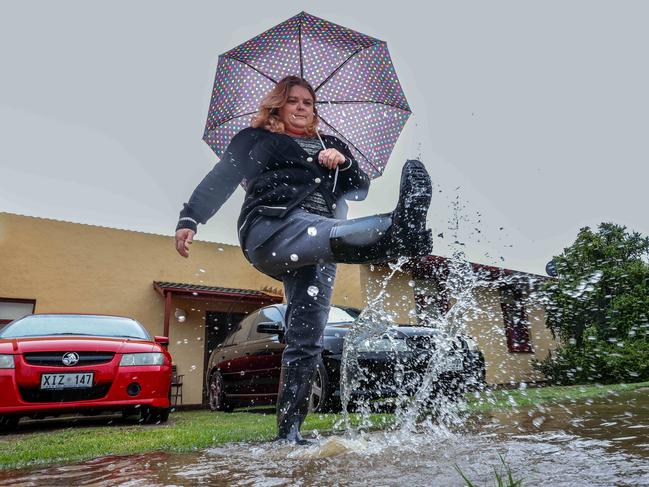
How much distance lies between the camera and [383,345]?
502 cm

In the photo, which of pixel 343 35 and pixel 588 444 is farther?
pixel 343 35

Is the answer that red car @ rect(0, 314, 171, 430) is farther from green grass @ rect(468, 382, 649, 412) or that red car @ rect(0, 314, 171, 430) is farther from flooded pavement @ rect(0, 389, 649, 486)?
green grass @ rect(468, 382, 649, 412)

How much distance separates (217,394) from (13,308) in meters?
6.14

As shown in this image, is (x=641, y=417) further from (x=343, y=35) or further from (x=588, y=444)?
(x=343, y=35)

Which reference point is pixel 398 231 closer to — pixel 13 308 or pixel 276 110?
pixel 276 110

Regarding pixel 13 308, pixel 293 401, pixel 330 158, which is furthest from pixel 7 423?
pixel 13 308

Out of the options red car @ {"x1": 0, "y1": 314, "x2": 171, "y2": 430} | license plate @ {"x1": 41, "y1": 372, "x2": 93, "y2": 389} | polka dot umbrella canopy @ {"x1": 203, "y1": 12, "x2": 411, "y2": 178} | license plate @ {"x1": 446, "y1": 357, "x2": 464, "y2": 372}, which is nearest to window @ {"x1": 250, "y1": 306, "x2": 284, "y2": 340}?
red car @ {"x1": 0, "y1": 314, "x2": 171, "y2": 430}

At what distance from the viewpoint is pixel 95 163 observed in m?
9.07

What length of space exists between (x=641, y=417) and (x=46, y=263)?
39.6 ft

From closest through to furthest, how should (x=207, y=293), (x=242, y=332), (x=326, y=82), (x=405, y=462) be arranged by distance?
(x=405, y=462) → (x=326, y=82) → (x=242, y=332) → (x=207, y=293)

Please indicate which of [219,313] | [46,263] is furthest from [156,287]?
[46,263]

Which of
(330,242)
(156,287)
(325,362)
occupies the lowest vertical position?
(325,362)

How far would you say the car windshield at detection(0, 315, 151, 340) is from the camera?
4969 millimetres

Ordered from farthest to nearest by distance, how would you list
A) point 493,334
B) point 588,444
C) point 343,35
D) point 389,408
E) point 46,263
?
point 493,334, point 46,263, point 389,408, point 343,35, point 588,444
